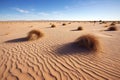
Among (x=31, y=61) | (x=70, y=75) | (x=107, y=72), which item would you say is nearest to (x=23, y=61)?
(x=31, y=61)

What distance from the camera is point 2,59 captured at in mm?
4613

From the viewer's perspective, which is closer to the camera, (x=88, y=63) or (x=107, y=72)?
(x=107, y=72)

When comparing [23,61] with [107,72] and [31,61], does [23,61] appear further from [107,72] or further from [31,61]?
[107,72]

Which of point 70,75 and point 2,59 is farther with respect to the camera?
point 2,59

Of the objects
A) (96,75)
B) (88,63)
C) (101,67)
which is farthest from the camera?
(88,63)

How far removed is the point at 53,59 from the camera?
438 cm

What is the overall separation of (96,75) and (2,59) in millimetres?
3627

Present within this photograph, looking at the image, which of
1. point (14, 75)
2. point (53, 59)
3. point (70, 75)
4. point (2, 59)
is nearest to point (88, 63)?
point (70, 75)

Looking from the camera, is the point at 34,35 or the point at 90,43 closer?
the point at 90,43

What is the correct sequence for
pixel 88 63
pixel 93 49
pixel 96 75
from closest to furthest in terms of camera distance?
pixel 96 75, pixel 88 63, pixel 93 49

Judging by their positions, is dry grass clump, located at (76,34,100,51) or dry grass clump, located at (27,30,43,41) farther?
dry grass clump, located at (27,30,43,41)

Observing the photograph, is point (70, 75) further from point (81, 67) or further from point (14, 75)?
point (14, 75)

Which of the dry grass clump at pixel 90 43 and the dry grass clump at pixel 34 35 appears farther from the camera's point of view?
the dry grass clump at pixel 34 35

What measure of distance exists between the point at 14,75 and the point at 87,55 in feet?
8.94
